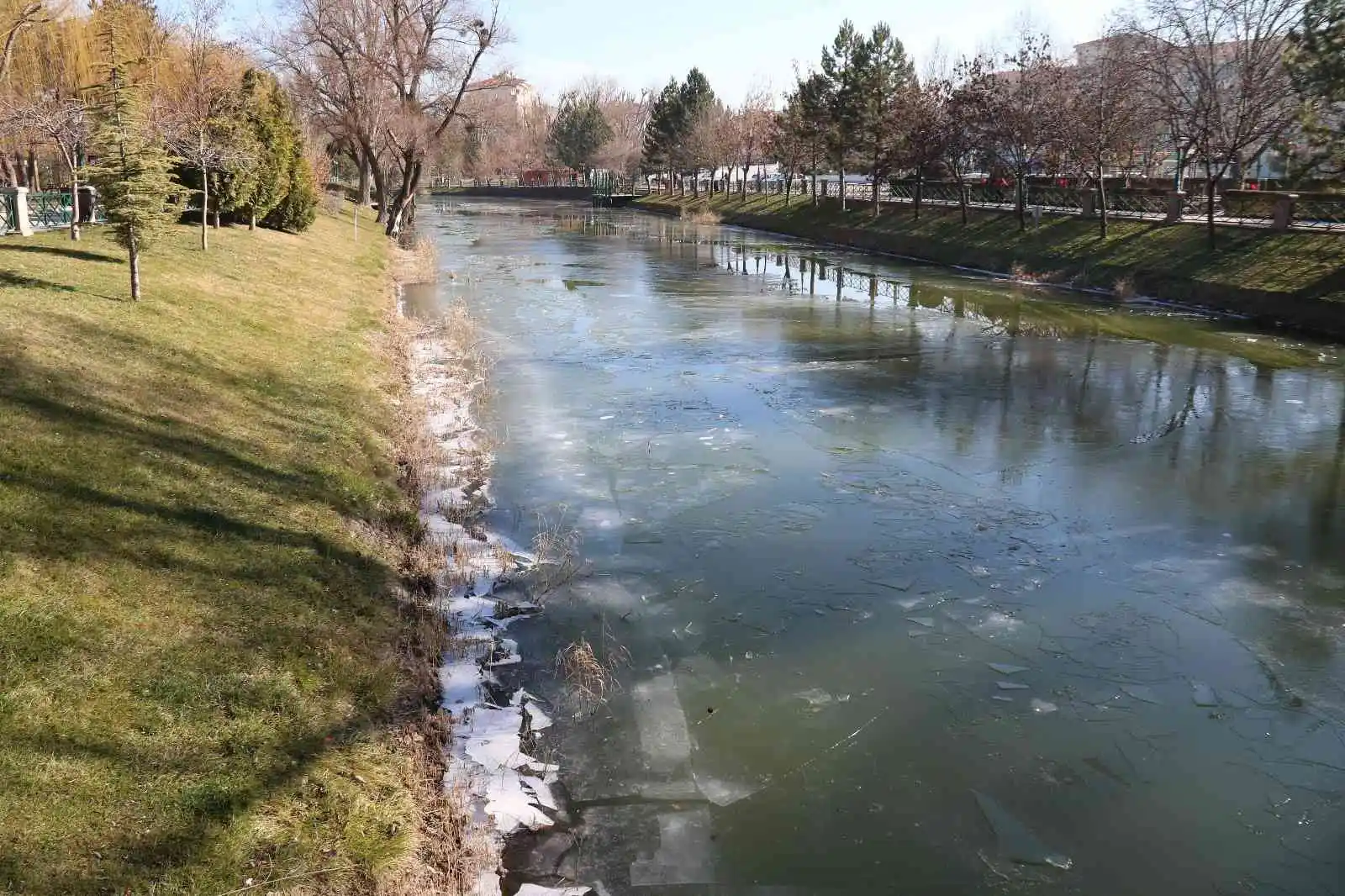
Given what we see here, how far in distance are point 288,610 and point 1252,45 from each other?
117ft

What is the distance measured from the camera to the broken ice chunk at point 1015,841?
609 centimetres

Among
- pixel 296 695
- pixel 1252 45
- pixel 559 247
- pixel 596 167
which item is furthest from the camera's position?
pixel 596 167

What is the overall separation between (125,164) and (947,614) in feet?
40.8

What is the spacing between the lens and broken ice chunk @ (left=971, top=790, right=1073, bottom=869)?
6.09 meters

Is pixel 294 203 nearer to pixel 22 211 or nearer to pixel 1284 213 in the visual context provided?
pixel 22 211

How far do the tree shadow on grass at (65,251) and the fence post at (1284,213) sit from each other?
98.4ft

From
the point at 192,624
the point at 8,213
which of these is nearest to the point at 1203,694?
the point at 192,624

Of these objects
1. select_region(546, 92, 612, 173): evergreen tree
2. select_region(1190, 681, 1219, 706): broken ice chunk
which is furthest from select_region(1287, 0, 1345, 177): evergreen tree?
select_region(546, 92, 612, 173): evergreen tree

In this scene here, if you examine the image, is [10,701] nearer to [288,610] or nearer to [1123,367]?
[288,610]

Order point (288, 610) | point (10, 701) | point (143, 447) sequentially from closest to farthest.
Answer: point (10, 701)
point (288, 610)
point (143, 447)

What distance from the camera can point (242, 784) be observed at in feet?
18.6

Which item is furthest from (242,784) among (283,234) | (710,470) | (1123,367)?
(283,234)

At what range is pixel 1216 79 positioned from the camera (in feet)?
106

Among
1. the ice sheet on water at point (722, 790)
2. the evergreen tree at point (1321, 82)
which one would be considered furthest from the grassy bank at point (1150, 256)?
the ice sheet on water at point (722, 790)
